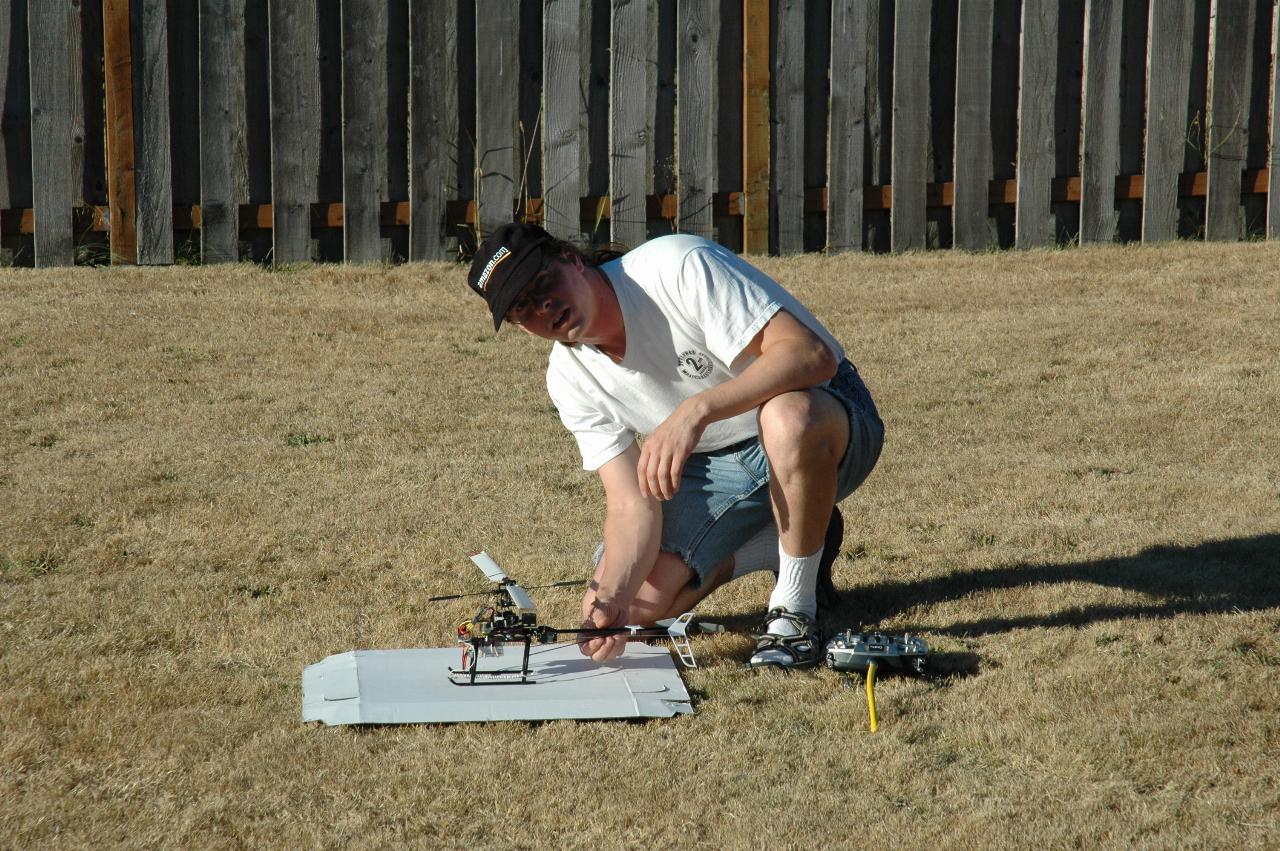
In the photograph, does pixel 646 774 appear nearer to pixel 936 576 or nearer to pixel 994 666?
pixel 994 666

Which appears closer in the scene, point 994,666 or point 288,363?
point 994,666

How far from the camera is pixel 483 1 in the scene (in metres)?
6.88

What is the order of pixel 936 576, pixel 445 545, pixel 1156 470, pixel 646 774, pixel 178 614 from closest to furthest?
pixel 646 774, pixel 178 614, pixel 936 576, pixel 445 545, pixel 1156 470

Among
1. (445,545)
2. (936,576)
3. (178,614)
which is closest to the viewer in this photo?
(178,614)

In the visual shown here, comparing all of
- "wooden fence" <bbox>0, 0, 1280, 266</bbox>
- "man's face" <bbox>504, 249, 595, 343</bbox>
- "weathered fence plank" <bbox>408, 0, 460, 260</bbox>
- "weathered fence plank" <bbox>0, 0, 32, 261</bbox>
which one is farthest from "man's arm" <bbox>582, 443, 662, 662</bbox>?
"weathered fence plank" <bbox>0, 0, 32, 261</bbox>

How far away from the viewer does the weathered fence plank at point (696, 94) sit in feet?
23.0

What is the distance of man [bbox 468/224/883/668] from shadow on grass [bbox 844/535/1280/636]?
0.30m

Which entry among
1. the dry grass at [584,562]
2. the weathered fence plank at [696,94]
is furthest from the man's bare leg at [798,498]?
the weathered fence plank at [696,94]

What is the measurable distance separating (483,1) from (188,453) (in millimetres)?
2882

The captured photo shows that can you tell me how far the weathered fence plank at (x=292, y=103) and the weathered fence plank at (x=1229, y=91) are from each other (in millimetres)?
→ 4663

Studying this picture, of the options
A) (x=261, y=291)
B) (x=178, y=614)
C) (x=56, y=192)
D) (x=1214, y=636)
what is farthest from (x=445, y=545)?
(x=56, y=192)

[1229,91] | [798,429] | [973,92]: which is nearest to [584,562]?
[798,429]

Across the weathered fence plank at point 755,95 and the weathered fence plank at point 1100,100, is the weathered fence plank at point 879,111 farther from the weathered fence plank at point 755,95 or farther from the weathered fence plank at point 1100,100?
the weathered fence plank at point 1100,100

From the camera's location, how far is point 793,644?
3406 millimetres
